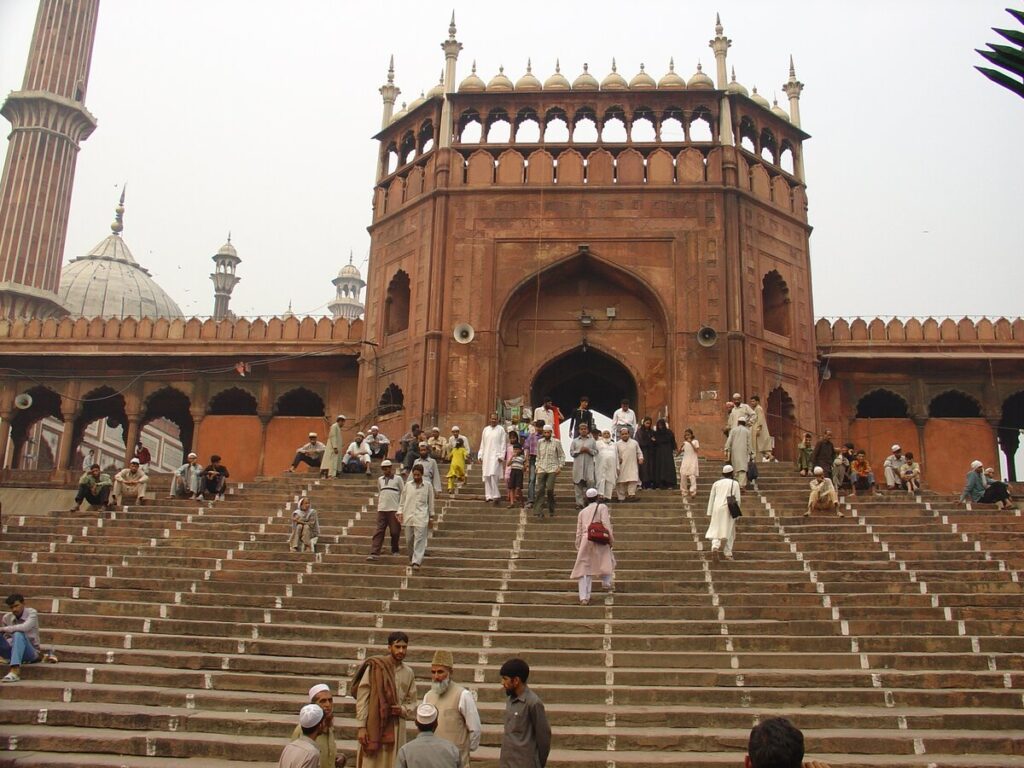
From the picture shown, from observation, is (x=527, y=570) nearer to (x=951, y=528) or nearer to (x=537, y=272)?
(x=951, y=528)

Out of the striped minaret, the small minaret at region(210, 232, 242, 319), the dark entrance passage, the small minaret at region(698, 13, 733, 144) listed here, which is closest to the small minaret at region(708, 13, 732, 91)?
the small minaret at region(698, 13, 733, 144)

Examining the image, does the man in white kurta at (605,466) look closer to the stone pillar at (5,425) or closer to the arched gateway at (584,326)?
the arched gateway at (584,326)

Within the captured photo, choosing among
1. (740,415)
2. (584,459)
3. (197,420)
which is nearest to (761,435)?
(740,415)

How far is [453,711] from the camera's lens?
5.24m

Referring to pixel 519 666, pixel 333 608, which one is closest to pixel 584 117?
pixel 333 608

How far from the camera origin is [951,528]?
11562 millimetres

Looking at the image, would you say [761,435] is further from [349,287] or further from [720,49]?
[349,287]

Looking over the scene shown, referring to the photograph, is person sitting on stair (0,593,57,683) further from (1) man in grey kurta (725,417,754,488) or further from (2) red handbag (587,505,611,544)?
(1) man in grey kurta (725,417,754,488)

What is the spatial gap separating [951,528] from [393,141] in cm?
1410

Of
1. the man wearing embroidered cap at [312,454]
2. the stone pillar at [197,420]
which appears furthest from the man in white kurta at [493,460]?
the stone pillar at [197,420]

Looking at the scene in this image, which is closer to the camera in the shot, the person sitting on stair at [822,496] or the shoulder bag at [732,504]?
the shoulder bag at [732,504]

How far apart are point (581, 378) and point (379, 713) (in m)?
16.0

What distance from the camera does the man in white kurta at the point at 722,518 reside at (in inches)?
407

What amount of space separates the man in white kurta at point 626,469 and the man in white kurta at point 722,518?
243cm
